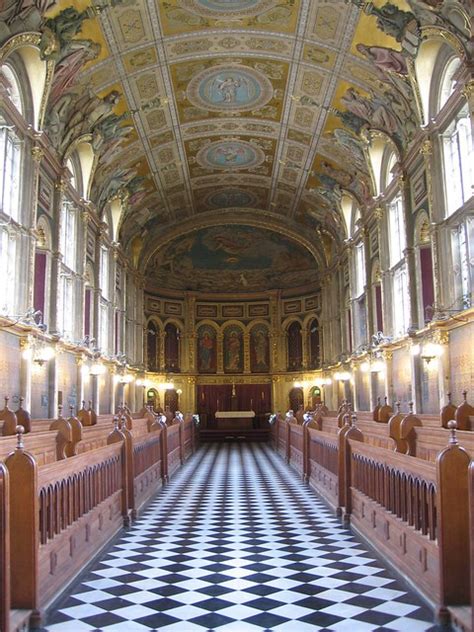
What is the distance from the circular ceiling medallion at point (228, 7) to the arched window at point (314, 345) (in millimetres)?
22270

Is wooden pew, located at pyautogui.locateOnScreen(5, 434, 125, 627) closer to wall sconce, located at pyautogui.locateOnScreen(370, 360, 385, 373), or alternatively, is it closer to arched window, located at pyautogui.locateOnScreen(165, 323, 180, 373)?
wall sconce, located at pyautogui.locateOnScreen(370, 360, 385, 373)

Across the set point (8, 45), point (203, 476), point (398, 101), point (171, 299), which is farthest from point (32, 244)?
point (171, 299)

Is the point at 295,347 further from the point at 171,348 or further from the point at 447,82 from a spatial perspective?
the point at 447,82

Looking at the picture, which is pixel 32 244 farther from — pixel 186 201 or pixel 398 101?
pixel 186 201

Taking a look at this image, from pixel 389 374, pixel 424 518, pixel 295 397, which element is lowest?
pixel 424 518

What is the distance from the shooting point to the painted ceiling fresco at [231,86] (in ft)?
55.3

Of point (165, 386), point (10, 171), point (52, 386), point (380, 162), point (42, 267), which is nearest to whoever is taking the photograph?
point (10, 171)

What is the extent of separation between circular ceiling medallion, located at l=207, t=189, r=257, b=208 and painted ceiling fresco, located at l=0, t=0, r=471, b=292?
65.0 inches

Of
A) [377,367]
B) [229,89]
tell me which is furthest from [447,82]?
[377,367]

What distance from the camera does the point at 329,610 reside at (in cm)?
584

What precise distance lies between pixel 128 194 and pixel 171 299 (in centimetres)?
1176

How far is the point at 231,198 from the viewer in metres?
34.4

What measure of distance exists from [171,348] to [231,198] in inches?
422

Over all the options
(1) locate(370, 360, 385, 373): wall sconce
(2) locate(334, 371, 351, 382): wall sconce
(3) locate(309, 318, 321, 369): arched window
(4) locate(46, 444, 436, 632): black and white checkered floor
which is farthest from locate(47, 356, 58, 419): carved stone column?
(3) locate(309, 318, 321, 369): arched window
